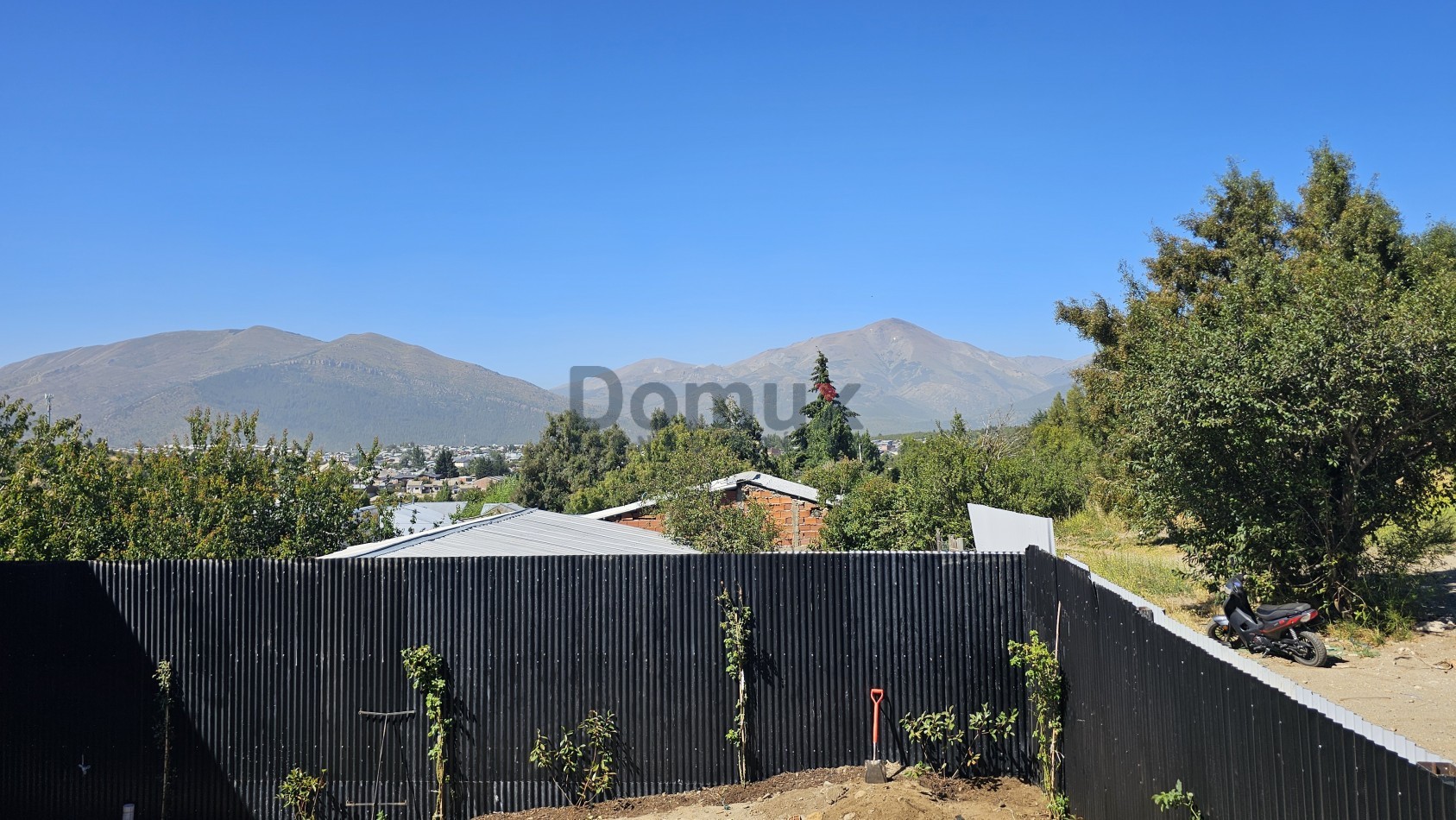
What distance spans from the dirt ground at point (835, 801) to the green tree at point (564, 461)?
44030mm

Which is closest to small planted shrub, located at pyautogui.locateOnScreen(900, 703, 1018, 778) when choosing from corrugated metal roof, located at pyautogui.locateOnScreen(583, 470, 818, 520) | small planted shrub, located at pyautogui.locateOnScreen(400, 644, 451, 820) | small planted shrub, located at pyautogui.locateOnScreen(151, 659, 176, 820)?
small planted shrub, located at pyautogui.locateOnScreen(400, 644, 451, 820)

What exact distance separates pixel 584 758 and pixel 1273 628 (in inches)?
294

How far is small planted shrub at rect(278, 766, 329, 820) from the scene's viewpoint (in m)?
7.50

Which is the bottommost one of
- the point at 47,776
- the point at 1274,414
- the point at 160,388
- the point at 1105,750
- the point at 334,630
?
the point at 47,776

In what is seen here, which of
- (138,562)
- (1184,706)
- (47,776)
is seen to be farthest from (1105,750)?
(47,776)

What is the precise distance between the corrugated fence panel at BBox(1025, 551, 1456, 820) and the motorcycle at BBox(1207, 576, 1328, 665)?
4589mm

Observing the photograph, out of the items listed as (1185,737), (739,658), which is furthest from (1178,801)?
(739,658)

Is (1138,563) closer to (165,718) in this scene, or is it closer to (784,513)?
(784,513)

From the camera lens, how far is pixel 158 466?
14742mm

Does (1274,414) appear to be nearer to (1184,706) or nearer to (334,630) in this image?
(1184,706)

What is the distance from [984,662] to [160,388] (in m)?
222

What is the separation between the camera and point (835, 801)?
6.93m

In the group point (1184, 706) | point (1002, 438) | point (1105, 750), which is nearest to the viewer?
point (1184, 706)

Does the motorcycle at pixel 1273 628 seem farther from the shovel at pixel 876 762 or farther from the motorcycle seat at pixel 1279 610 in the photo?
the shovel at pixel 876 762
